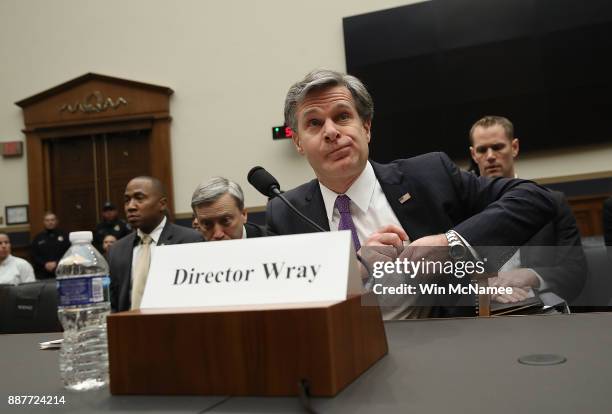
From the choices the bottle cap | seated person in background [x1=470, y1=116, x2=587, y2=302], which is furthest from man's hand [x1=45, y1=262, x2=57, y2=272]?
the bottle cap

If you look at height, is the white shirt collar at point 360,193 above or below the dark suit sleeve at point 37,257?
above

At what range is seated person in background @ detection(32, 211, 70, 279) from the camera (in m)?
6.20

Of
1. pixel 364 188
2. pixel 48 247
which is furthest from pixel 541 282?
pixel 48 247

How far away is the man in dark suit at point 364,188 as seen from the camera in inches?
58.7

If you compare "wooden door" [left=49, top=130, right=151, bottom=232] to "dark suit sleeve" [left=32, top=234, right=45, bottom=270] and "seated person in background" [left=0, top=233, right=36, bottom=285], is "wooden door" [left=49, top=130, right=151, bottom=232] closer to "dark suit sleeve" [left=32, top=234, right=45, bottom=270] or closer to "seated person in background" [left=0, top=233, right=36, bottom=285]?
"dark suit sleeve" [left=32, top=234, right=45, bottom=270]

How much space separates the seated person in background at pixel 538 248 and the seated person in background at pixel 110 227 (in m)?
4.29

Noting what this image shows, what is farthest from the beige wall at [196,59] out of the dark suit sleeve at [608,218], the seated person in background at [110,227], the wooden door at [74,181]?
the dark suit sleeve at [608,218]

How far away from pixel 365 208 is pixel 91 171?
5.88m

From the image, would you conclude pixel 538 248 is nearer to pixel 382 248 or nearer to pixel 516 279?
pixel 516 279

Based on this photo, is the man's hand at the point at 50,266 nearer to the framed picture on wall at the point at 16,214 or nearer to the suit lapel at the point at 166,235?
the framed picture on wall at the point at 16,214

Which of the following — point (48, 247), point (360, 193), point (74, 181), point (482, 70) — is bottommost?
point (48, 247)

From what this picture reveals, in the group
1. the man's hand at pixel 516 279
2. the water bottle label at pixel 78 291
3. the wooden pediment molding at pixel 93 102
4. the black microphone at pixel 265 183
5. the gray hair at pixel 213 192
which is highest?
the wooden pediment molding at pixel 93 102

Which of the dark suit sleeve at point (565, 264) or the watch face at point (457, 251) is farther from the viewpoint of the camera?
the dark suit sleeve at point (565, 264)

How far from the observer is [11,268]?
519 cm
